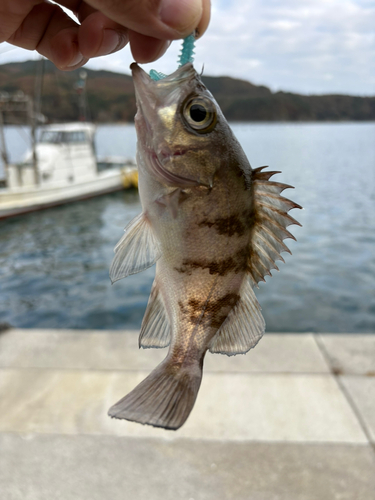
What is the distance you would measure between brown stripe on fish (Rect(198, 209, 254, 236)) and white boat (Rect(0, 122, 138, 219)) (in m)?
13.6

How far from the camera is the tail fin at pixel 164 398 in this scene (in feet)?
3.05

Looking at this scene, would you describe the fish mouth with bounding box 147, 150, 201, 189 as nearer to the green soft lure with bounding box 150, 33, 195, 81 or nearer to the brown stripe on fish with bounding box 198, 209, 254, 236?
the brown stripe on fish with bounding box 198, 209, 254, 236

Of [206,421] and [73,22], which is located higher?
[73,22]

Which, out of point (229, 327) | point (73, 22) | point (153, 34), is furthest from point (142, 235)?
point (73, 22)

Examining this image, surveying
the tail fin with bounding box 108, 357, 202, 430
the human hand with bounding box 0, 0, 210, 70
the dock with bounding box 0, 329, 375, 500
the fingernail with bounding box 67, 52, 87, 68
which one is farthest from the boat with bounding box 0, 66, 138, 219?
the tail fin with bounding box 108, 357, 202, 430

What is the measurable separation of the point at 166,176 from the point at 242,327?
1.62ft

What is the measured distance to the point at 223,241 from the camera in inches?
46.8

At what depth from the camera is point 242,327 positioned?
4.03 ft

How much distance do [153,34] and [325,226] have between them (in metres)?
14.2

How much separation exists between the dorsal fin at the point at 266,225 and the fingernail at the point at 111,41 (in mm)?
914

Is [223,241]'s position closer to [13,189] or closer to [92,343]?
[92,343]

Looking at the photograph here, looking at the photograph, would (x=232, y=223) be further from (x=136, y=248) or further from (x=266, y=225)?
(x=136, y=248)

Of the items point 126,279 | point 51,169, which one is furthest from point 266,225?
point 51,169

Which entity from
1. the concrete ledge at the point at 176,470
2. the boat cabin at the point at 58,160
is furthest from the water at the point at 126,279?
the concrete ledge at the point at 176,470
